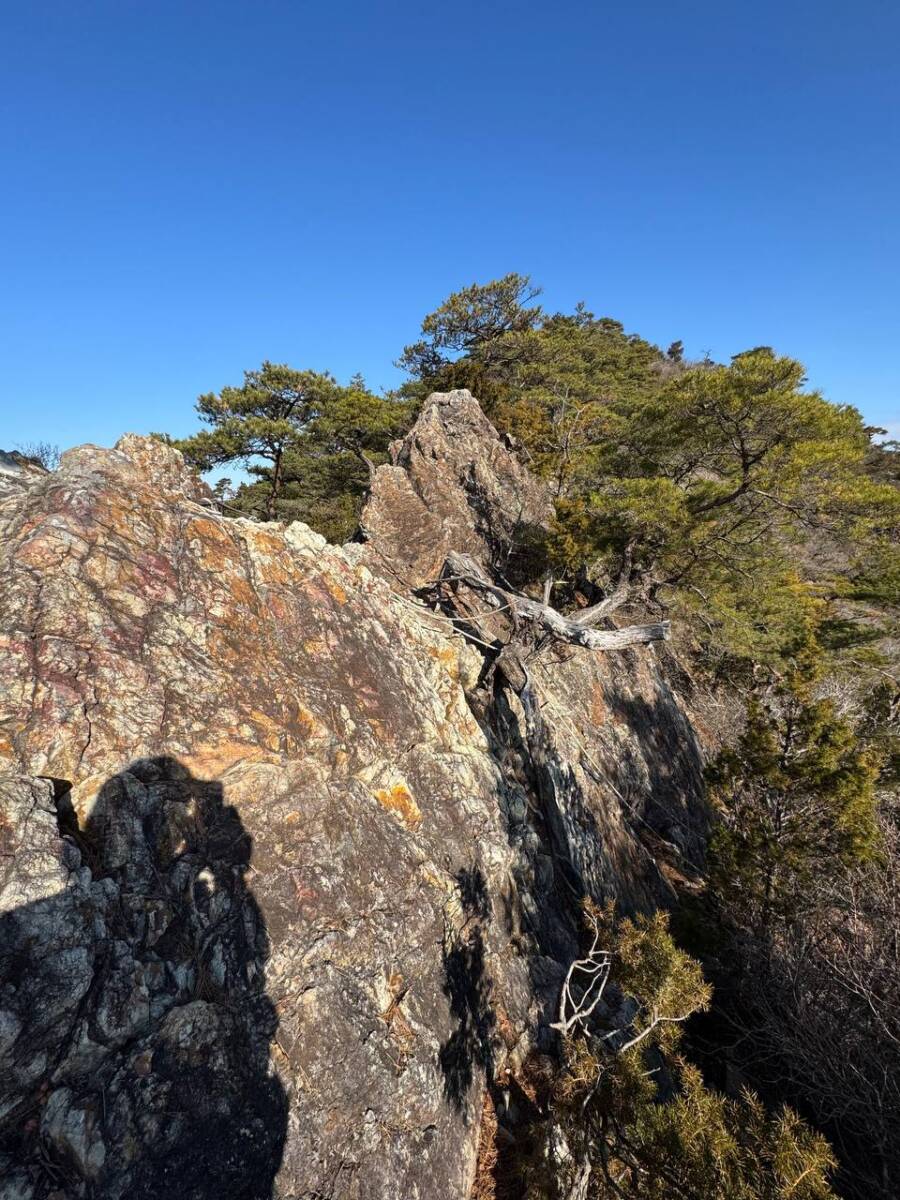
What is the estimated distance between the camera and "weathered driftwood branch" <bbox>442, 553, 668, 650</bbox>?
9969mm

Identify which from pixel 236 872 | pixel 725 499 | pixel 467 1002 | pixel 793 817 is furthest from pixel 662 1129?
pixel 725 499

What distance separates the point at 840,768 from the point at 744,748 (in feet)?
4.01

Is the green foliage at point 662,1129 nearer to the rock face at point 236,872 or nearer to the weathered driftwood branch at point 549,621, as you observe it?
the rock face at point 236,872

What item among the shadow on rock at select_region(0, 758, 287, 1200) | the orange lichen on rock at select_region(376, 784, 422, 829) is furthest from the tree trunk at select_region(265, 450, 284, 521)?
the shadow on rock at select_region(0, 758, 287, 1200)

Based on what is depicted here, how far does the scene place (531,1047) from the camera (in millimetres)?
5449

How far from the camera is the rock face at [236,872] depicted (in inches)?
120

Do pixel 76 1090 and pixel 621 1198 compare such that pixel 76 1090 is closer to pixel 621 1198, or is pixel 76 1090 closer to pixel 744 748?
pixel 621 1198

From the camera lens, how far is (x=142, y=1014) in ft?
10.7

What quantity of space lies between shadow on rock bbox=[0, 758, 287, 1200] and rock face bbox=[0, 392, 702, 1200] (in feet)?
0.04

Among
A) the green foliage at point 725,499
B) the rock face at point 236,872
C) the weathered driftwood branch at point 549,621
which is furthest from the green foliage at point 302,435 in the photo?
the rock face at point 236,872

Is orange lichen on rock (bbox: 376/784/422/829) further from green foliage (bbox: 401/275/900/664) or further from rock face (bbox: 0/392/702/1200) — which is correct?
green foliage (bbox: 401/275/900/664)

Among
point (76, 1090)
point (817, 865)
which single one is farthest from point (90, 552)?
point (817, 865)

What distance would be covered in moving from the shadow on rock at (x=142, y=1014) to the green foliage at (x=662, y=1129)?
7.05 feet

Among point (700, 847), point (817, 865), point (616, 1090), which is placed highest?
point (616, 1090)
